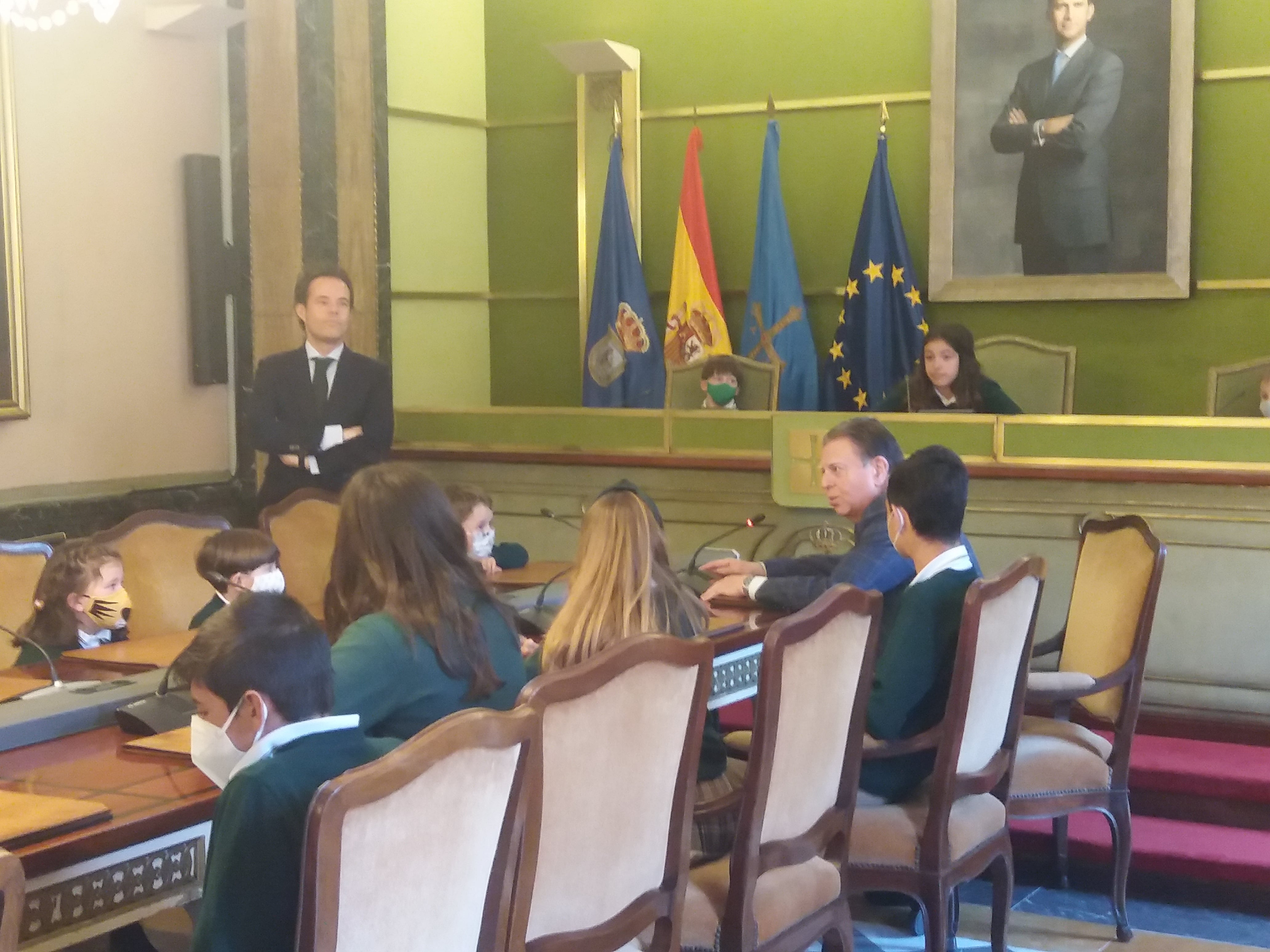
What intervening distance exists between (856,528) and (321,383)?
6.71 ft

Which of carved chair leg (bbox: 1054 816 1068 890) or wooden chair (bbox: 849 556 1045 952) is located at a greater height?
wooden chair (bbox: 849 556 1045 952)

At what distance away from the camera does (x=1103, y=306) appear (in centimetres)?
640

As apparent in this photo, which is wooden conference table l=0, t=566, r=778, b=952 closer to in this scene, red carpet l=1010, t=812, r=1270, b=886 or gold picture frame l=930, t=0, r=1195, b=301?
red carpet l=1010, t=812, r=1270, b=886

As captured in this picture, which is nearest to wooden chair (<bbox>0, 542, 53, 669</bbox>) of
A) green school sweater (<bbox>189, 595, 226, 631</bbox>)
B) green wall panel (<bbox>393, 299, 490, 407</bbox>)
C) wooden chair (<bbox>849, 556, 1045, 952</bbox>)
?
green school sweater (<bbox>189, 595, 226, 631</bbox>)

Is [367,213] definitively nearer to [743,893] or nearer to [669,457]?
[669,457]

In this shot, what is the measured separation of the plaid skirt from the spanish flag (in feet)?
13.9

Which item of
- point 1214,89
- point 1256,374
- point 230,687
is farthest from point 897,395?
point 230,687

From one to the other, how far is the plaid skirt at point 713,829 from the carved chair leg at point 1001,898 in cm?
63

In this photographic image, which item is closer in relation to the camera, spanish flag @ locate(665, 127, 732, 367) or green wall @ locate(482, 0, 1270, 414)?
green wall @ locate(482, 0, 1270, 414)

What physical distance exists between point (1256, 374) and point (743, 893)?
4.22m

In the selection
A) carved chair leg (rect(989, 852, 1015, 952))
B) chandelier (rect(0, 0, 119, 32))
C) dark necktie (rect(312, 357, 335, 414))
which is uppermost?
chandelier (rect(0, 0, 119, 32))

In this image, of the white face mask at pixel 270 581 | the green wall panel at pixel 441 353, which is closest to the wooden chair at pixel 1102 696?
the white face mask at pixel 270 581

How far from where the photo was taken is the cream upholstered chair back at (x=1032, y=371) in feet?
20.5

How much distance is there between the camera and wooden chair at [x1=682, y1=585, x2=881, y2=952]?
89.7 inches
